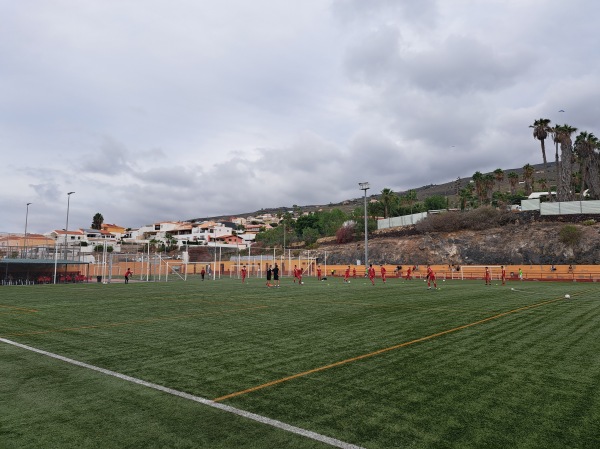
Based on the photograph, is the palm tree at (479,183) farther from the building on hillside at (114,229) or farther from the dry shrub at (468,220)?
the building on hillside at (114,229)

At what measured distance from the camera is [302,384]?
6.38 metres

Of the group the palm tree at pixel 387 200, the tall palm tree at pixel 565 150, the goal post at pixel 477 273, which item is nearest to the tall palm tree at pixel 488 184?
the palm tree at pixel 387 200

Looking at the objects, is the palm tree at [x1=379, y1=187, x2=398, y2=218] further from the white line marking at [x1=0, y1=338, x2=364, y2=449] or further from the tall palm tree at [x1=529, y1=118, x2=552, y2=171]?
the white line marking at [x1=0, y1=338, x2=364, y2=449]

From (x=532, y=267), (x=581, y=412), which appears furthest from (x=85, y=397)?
(x=532, y=267)

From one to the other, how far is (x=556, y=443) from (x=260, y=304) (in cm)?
1482

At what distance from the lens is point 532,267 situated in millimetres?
45750

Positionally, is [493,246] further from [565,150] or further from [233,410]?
[233,410]

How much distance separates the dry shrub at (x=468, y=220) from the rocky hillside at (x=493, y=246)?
1161 mm

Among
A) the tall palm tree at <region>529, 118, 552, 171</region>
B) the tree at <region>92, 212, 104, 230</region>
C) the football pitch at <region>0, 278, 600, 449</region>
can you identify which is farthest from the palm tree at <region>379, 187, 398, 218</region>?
the tree at <region>92, 212, 104, 230</region>

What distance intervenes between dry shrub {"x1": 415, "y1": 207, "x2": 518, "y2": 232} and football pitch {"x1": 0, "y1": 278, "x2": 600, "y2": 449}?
56402 mm

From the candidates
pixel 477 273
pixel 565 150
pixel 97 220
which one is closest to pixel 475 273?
pixel 477 273

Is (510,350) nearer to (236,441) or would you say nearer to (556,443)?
(556,443)

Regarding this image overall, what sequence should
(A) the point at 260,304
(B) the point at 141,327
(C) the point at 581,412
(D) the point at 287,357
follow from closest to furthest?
(C) the point at 581,412
(D) the point at 287,357
(B) the point at 141,327
(A) the point at 260,304

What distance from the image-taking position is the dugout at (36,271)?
126 feet
